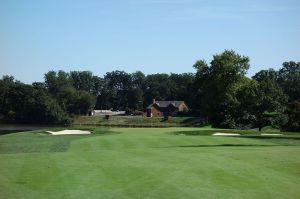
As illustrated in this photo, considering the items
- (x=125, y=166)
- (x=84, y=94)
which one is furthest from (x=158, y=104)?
(x=125, y=166)

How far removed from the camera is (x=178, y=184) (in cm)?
1343

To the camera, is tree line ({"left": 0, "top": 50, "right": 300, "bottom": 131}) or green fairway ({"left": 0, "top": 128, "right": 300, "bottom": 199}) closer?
green fairway ({"left": 0, "top": 128, "right": 300, "bottom": 199})

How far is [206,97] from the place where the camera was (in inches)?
3492

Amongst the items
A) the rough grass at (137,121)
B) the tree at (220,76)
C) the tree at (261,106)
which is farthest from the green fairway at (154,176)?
the rough grass at (137,121)

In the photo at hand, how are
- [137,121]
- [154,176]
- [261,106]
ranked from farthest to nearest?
[137,121]
[261,106]
[154,176]

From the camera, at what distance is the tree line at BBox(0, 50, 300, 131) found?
69812 mm

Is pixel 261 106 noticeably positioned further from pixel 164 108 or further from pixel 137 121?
pixel 164 108

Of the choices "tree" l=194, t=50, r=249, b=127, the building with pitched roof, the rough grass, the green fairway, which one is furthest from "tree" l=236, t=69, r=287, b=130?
the building with pitched roof

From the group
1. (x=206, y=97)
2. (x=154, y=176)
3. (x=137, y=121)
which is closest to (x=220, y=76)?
(x=206, y=97)

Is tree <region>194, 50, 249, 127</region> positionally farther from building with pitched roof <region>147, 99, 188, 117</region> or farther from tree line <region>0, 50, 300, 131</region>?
building with pitched roof <region>147, 99, 188, 117</region>

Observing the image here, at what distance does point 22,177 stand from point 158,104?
14031 centimetres

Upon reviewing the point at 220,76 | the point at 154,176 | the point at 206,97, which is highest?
the point at 220,76

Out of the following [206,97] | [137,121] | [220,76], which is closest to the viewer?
[220,76]

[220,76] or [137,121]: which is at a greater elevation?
[220,76]
